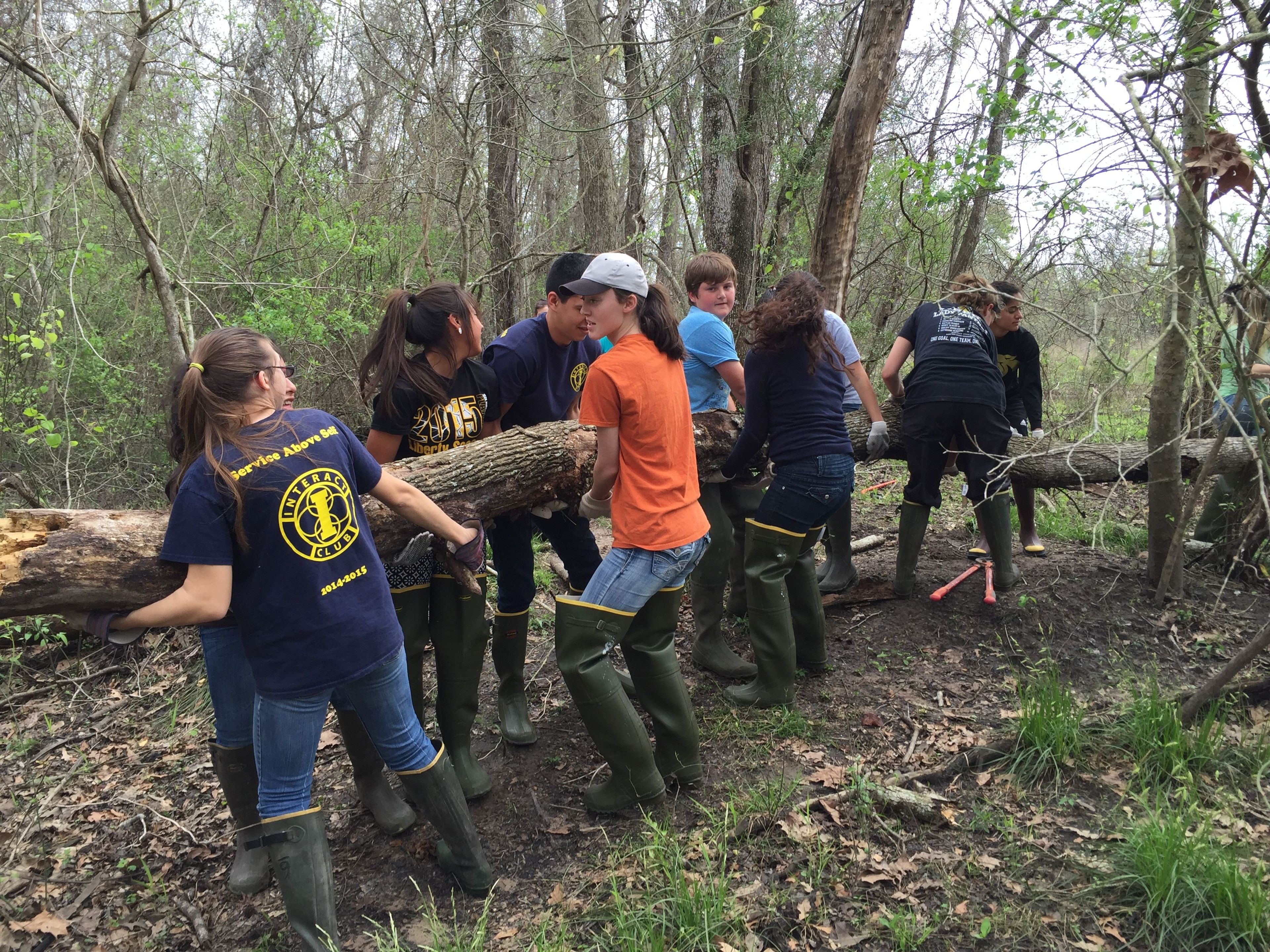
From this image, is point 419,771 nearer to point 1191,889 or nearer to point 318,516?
point 318,516

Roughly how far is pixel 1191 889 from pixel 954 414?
2586 millimetres

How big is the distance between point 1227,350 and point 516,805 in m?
3.82

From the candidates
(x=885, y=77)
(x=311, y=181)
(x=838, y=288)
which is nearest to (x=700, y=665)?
(x=838, y=288)

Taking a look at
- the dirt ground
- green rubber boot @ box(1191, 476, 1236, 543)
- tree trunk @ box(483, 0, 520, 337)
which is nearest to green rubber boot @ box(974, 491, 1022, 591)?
the dirt ground

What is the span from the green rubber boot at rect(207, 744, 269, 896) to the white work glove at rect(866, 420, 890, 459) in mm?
3532

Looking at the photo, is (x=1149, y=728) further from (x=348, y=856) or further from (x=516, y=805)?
(x=348, y=856)

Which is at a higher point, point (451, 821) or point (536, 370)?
point (536, 370)

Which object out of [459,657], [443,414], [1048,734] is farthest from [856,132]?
[459,657]

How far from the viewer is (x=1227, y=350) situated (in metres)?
3.55

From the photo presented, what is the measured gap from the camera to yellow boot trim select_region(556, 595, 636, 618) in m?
2.82

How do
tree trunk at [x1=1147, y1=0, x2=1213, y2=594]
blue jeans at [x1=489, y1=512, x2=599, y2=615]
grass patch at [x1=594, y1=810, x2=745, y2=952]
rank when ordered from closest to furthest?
1. grass patch at [x1=594, y1=810, x2=745, y2=952]
2. tree trunk at [x1=1147, y1=0, x2=1213, y2=594]
3. blue jeans at [x1=489, y1=512, x2=599, y2=615]

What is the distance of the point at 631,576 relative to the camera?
284 cm

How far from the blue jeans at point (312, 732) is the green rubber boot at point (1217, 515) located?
4.97 meters

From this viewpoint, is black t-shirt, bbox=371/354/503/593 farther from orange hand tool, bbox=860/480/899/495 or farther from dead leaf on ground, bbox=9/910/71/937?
orange hand tool, bbox=860/480/899/495
